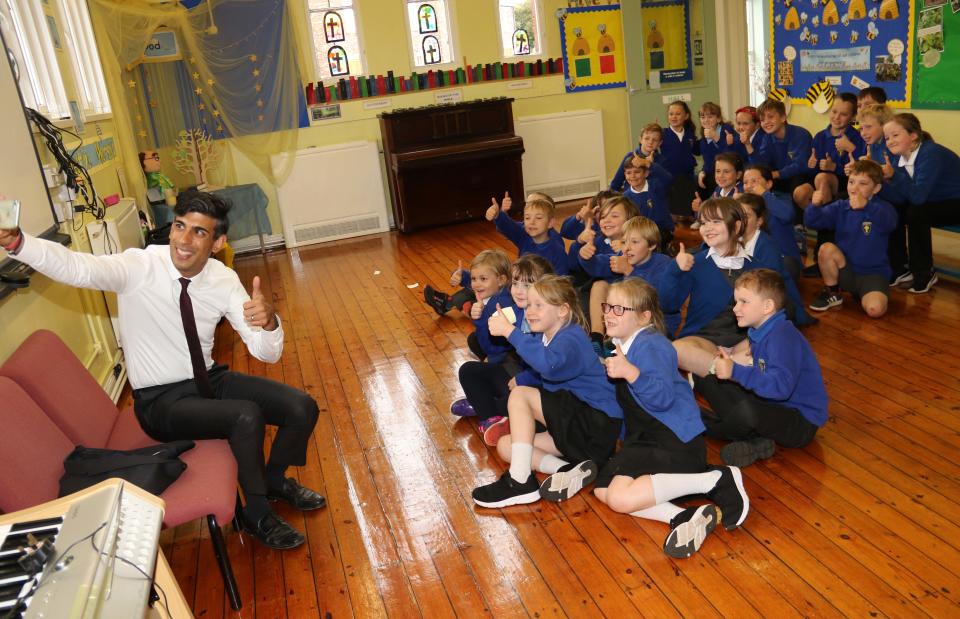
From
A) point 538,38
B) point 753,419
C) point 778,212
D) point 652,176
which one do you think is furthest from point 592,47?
point 753,419

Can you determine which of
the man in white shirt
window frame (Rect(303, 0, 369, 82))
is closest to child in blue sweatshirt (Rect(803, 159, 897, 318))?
the man in white shirt

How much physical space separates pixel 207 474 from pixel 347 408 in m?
1.57

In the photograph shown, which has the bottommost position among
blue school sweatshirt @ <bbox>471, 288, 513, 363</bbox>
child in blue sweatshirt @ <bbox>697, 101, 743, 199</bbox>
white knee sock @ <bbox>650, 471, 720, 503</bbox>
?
white knee sock @ <bbox>650, 471, 720, 503</bbox>

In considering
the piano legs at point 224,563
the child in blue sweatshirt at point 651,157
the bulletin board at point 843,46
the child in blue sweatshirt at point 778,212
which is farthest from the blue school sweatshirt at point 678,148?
the piano legs at point 224,563

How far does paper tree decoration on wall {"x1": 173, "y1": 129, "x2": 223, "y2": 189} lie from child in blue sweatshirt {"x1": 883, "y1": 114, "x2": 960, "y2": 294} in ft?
19.6

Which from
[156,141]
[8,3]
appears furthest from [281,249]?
[8,3]

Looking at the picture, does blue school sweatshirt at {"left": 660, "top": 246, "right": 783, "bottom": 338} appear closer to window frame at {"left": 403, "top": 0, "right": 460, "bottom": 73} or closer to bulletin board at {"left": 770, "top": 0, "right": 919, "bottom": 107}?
bulletin board at {"left": 770, "top": 0, "right": 919, "bottom": 107}

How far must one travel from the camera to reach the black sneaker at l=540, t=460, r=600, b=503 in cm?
291

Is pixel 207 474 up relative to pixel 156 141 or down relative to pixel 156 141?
down

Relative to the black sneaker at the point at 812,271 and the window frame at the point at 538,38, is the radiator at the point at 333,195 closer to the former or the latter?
the window frame at the point at 538,38

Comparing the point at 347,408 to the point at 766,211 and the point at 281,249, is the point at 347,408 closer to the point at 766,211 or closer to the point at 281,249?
the point at 766,211

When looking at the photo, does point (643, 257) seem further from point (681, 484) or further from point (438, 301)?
point (438, 301)

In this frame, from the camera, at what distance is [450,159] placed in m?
8.18

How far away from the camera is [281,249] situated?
8.59 m
